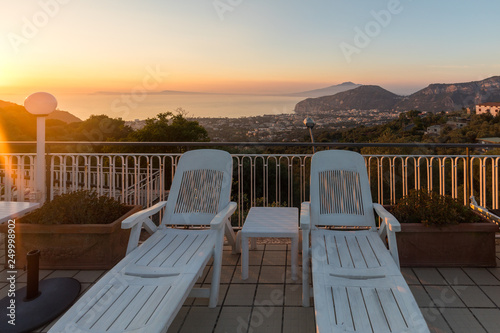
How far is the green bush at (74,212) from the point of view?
322cm

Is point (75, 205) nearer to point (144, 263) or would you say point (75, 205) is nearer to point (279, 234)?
point (144, 263)

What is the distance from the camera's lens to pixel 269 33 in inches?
305

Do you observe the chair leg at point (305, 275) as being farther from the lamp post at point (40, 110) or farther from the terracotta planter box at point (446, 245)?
the lamp post at point (40, 110)

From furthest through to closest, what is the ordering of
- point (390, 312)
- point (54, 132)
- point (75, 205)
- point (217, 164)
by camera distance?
1. point (54, 132)
2. point (217, 164)
3. point (75, 205)
4. point (390, 312)

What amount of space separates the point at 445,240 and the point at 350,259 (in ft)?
4.44

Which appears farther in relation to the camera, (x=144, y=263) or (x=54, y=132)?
(x=54, y=132)

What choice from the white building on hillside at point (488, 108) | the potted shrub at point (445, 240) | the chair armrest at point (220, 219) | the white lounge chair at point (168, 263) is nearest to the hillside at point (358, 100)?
the white building on hillside at point (488, 108)

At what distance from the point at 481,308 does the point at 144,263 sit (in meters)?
2.44

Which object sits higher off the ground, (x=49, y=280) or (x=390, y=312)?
(x=390, y=312)

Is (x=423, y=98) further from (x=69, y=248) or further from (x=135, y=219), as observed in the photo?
(x=69, y=248)

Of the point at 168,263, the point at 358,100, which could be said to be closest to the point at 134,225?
the point at 168,263

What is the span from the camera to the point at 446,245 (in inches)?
126

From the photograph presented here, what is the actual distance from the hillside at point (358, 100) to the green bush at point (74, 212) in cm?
474

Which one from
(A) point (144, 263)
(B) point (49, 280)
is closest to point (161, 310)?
(A) point (144, 263)
